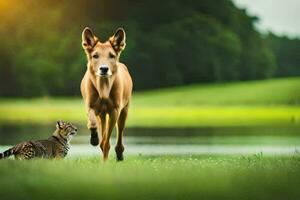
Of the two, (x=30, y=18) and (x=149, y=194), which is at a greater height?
(x=30, y=18)

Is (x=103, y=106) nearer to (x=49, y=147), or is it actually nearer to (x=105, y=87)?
(x=105, y=87)

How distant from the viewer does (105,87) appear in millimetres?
10305

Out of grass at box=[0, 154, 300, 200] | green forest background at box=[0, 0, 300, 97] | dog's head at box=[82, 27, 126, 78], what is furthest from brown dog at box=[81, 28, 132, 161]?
green forest background at box=[0, 0, 300, 97]

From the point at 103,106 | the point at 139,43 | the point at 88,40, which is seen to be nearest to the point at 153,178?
the point at 103,106

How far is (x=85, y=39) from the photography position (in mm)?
10141

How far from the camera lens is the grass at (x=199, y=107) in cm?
1613

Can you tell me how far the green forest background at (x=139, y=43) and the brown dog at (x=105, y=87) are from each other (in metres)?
3.14

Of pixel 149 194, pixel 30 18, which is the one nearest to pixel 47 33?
pixel 30 18

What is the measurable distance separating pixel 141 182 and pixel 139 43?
601cm

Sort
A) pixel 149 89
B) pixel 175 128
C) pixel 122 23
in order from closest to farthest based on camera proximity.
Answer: pixel 122 23 < pixel 149 89 < pixel 175 128

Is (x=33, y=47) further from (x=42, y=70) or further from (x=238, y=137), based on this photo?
(x=238, y=137)

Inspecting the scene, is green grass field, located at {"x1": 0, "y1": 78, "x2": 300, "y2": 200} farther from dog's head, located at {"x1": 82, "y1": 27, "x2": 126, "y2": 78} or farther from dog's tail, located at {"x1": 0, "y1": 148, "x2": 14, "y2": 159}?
dog's head, located at {"x1": 82, "y1": 27, "x2": 126, "y2": 78}

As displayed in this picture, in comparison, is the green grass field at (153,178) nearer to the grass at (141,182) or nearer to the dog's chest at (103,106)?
the grass at (141,182)

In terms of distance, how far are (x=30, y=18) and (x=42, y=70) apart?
815mm
